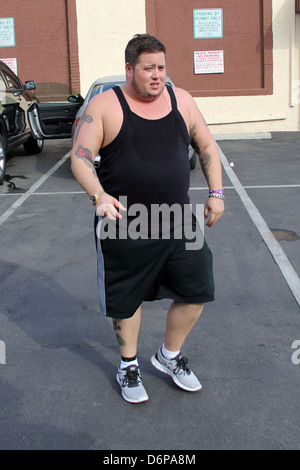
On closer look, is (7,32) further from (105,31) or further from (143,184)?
(143,184)

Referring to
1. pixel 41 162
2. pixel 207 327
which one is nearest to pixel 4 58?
pixel 41 162

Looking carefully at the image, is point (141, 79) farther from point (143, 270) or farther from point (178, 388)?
point (178, 388)

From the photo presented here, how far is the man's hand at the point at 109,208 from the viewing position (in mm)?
2541

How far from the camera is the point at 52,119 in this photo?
31.7 feet

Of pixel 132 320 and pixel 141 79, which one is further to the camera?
pixel 132 320

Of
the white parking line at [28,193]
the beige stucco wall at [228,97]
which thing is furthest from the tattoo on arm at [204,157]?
the beige stucco wall at [228,97]

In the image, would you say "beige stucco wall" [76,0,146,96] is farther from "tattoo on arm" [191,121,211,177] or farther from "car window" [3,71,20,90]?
"tattoo on arm" [191,121,211,177]

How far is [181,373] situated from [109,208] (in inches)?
44.6

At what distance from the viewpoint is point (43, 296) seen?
14.8 ft

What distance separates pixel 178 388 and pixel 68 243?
293 cm

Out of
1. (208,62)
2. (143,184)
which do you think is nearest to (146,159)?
(143,184)

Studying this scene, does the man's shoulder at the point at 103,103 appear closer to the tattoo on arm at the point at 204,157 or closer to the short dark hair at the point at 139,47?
the short dark hair at the point at 139,47

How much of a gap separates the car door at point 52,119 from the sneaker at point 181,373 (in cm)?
703
